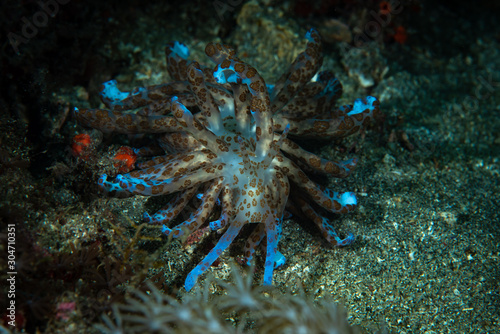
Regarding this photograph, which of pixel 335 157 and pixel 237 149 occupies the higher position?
pixel 335 157

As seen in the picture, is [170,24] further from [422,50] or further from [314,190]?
[422,50]

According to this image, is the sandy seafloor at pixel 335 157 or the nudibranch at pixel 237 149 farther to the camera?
the sandy seafloor at pixel 335 157

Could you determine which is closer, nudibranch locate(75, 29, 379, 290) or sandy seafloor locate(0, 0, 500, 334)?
nudibranch locate(75, 29, 379, 290)

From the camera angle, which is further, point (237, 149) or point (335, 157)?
point (335, 157)

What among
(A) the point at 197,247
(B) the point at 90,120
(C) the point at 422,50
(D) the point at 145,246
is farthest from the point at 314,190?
(C) the point at 422,50
